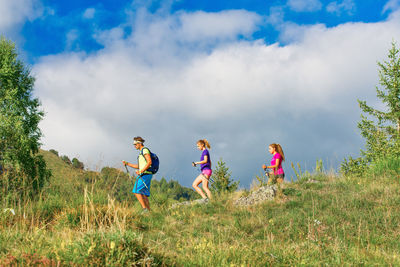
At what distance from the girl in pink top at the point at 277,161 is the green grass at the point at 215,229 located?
1.72 ft

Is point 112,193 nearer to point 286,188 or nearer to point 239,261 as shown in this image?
point 239,261

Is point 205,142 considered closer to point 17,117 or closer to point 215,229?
point 215,229

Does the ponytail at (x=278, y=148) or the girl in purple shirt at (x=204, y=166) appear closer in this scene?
the girl in purple shirt at (x=204, y=166)

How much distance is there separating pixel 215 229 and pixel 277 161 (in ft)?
14.7

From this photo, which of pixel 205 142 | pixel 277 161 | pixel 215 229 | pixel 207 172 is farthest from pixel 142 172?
pixel 277 161

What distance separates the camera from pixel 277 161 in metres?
11.1

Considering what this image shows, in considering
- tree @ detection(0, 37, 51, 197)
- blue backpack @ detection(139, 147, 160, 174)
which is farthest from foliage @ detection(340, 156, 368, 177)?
tree @ detection(0, 37, 51, 197)

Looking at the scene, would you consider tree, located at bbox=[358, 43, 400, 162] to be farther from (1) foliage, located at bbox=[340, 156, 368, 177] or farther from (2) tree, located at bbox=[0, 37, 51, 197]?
(2) tree, located at bbox=[0, 37, 51, 197]

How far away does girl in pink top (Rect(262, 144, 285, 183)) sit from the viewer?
11.2m

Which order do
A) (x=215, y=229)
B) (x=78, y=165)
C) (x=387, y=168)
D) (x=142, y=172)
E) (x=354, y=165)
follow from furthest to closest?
(x=354, y=165)
(x=387, y=168)
(x=78, y=165)
(x=142, y=172)
(x=215, y=229)

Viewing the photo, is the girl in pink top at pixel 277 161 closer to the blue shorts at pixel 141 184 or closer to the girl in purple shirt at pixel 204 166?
the girl in purple shirt at pixel 204 166

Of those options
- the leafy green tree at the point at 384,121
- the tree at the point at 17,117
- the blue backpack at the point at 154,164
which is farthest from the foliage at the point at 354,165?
the tree at the point at 17,117

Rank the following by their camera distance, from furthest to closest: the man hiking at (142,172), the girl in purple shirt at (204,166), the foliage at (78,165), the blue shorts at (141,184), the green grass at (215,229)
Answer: the girl in purple shirt at (204,166) < the foliage at (78,165) < the blue shorts at (141,184) < the man hiking at (142,172) < the green grass at (215,229)

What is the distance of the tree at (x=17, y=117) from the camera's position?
20969 millimetres
